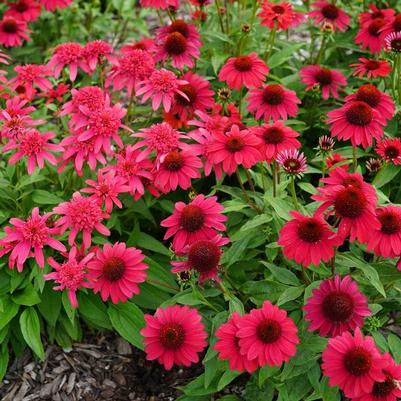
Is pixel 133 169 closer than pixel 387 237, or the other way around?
pixel 387 237

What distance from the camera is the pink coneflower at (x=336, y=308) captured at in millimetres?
2383

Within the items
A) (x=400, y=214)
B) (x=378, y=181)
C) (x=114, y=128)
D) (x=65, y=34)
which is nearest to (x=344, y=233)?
(x=400, y=214)

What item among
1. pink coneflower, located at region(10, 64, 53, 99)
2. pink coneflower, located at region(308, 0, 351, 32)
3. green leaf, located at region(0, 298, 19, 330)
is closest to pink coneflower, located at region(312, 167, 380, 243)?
green leaf, located at region(0, 298, 19, 330)

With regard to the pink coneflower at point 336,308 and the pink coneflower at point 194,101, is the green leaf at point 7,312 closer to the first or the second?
the pink coneflower at point 194,101

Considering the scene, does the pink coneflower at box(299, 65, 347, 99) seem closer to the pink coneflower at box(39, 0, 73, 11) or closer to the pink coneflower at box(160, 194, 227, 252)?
the pink coneflower at box(160, 194, 227, 252)

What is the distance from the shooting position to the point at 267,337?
7.43 feet

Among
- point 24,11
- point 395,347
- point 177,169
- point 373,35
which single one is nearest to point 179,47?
point 177,169

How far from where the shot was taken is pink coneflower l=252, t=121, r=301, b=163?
280 centimetres

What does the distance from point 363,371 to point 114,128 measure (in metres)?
1.59

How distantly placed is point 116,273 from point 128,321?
1.63ft

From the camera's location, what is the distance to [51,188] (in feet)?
11.9

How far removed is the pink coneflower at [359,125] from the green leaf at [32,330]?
5.34ft

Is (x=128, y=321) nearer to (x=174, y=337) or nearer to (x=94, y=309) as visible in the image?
(x=94, y=309)

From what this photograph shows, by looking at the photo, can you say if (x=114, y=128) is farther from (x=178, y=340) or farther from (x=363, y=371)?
(x=363, y=371)
